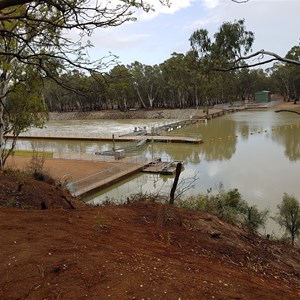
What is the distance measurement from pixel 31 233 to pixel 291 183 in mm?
14229

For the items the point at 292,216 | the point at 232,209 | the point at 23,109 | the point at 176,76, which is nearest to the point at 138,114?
the point at 176,76

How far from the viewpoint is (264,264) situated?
509cm

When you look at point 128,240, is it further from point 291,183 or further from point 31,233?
point 291,183

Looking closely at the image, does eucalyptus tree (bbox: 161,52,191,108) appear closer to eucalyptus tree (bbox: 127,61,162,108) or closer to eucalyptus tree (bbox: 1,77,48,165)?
eucalyptus tree (bbox: 127,61,162,108)

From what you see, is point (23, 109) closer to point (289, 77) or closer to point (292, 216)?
point (292, 216)

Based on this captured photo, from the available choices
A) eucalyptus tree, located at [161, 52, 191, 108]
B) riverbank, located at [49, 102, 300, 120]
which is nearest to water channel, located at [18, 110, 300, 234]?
riverbank, located at [49, 102, 300, 120]

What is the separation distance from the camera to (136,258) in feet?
12.6

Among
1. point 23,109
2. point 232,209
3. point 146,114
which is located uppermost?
point 23,109

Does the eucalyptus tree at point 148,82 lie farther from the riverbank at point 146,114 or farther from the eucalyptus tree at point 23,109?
the eucalyptus tree at point 23,109

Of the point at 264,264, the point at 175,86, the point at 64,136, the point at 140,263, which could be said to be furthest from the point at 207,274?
the point at 175,86

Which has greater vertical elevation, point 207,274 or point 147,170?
point 207,274

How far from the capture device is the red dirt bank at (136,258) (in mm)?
3070

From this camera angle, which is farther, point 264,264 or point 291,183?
point 291,183

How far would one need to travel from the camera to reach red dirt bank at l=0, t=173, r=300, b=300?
3.07 m
